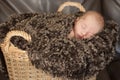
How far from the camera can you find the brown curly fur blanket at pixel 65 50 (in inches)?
44.3

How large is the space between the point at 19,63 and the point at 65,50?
197mm

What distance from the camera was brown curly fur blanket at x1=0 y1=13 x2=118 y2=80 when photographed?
1.12 metres

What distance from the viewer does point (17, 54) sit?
1.15 m

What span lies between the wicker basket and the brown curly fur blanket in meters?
0.03

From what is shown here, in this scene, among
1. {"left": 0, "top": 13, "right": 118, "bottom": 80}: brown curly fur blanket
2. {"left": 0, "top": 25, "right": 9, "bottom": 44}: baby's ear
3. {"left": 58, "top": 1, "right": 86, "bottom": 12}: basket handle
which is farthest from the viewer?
{"left": 58, "top": 1, "right": 86, "bottom": 12}: basket handle

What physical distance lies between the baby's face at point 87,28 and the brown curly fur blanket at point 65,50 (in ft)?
0.14

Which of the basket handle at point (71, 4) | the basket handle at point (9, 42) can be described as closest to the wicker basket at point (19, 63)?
the basket handle at point (9, 42)

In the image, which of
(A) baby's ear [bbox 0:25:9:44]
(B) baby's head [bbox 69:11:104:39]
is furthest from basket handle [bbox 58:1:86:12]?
(A) baby's ear [bbox 0:25:9:44]

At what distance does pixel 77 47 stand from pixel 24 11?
0.50m

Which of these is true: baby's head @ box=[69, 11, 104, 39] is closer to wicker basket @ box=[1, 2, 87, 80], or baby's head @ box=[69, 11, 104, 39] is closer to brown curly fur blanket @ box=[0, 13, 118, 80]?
brown curly fur blanket @ box=[0, 13, 118, 80]

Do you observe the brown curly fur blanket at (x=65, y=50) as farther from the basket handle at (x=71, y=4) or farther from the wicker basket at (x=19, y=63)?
the basket handle at (x=71, y=4)

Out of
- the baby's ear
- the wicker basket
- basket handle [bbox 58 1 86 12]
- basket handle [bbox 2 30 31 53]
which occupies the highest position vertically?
basket handle [bbox 58 1 86 12]

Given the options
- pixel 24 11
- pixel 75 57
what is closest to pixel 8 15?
pixel 24 11

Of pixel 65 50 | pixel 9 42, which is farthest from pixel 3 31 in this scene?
pixel 65 50
